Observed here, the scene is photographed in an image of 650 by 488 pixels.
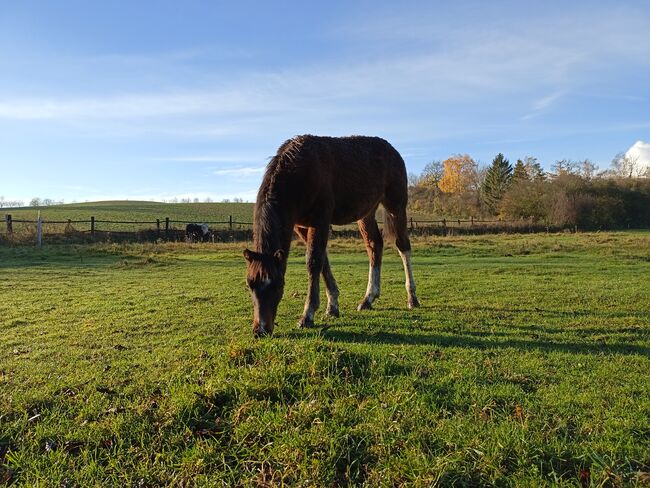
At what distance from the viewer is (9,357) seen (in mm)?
5184

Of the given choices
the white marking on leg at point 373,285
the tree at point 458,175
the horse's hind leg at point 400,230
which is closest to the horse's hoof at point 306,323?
the white marking on leg at point 373,285

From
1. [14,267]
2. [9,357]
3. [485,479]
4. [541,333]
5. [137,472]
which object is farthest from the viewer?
[14,267]

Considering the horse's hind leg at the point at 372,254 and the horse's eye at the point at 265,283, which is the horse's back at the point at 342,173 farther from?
the horse's eye at the point at 265,283

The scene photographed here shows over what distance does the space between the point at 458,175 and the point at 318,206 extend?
84.1 m

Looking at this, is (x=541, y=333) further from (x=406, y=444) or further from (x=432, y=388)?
(x=406, y=444)

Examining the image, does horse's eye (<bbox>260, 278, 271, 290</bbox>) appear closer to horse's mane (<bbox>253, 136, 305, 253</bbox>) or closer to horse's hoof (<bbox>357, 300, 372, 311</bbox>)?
horse's mane (<bbox>253, 136, 305, 253</bbox>)

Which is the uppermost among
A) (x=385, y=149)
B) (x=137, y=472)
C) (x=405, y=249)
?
(x=385, y=149)

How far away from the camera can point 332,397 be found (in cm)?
378

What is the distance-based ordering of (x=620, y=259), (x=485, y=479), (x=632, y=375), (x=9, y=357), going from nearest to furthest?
(x=485, y=479) → (x=632, y=375) → (x=9, y=357) → (x=620, y=259)

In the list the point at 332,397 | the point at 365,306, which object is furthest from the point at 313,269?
the point at 332,397

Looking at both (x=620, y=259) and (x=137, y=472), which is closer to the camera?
(x=137, y=472)

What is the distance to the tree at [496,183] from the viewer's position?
57.0 metres

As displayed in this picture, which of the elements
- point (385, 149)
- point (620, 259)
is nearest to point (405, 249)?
point (385, 149)

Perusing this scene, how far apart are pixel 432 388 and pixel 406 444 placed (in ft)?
2.92
